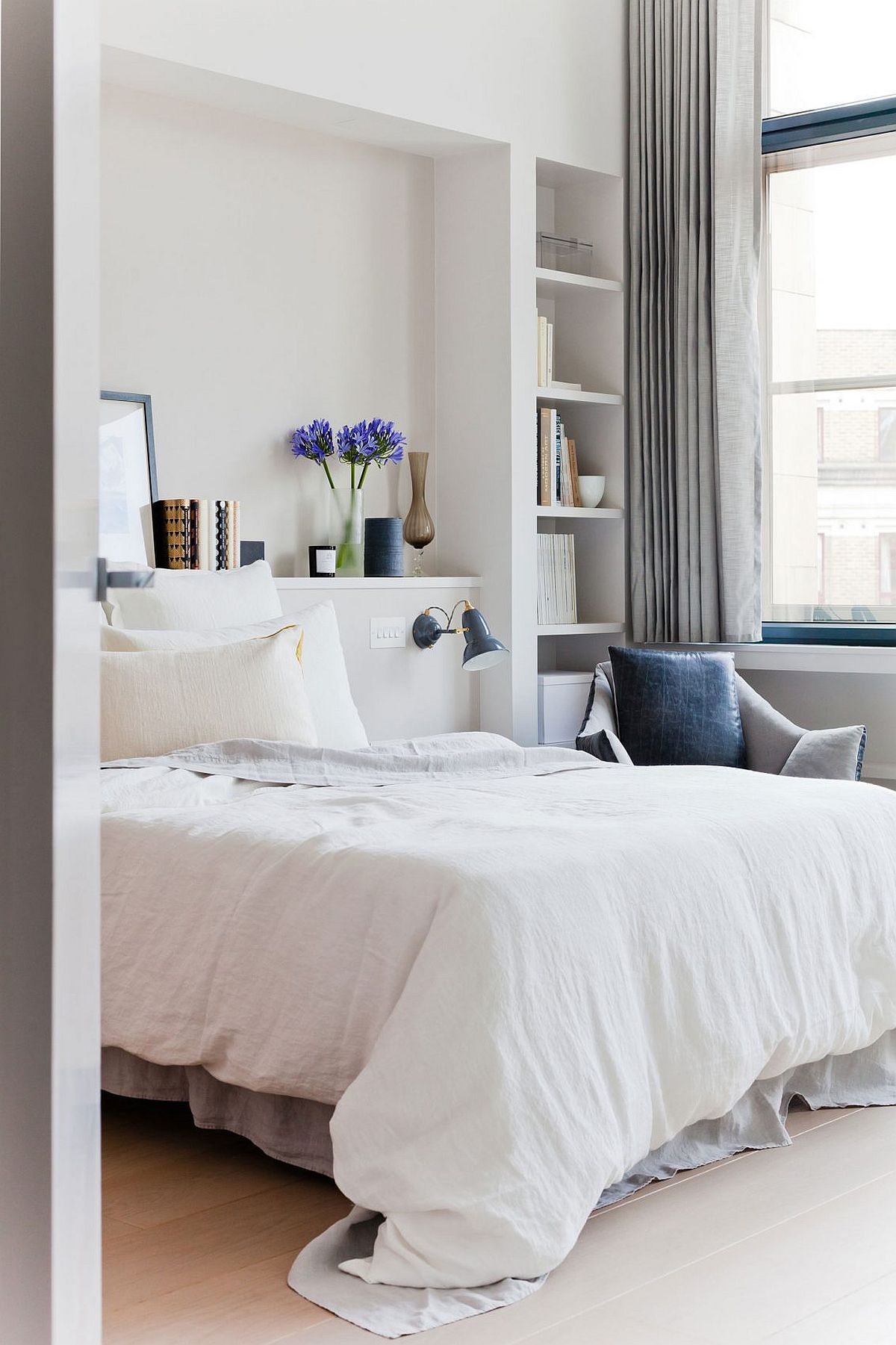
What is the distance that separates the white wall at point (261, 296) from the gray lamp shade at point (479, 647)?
0.67 meters

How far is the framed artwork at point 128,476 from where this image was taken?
396cm

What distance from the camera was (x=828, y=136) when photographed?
15.8 feet

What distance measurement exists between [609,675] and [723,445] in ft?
2.91

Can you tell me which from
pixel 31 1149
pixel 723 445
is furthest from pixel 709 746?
pixel 31 1149

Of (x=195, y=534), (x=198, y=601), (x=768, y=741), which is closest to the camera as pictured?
(x=198, y=601)

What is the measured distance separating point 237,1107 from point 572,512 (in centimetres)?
287

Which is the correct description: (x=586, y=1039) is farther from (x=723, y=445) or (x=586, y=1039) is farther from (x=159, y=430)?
(x=723, y=445)

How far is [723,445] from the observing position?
4.90 metres

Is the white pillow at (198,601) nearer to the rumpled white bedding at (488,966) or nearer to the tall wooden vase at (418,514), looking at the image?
the rumpled white bedding at (488,966)

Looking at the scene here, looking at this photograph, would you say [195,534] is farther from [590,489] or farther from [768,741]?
[768,741]

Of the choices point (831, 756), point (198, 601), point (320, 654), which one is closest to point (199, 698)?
point (198, 601)

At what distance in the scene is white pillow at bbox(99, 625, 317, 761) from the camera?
123 inches

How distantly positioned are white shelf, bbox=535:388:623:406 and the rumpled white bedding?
85.7 inches

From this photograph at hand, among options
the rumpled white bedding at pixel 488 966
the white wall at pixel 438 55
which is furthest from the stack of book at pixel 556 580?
the rumpled white bedding at pixel 488 966
